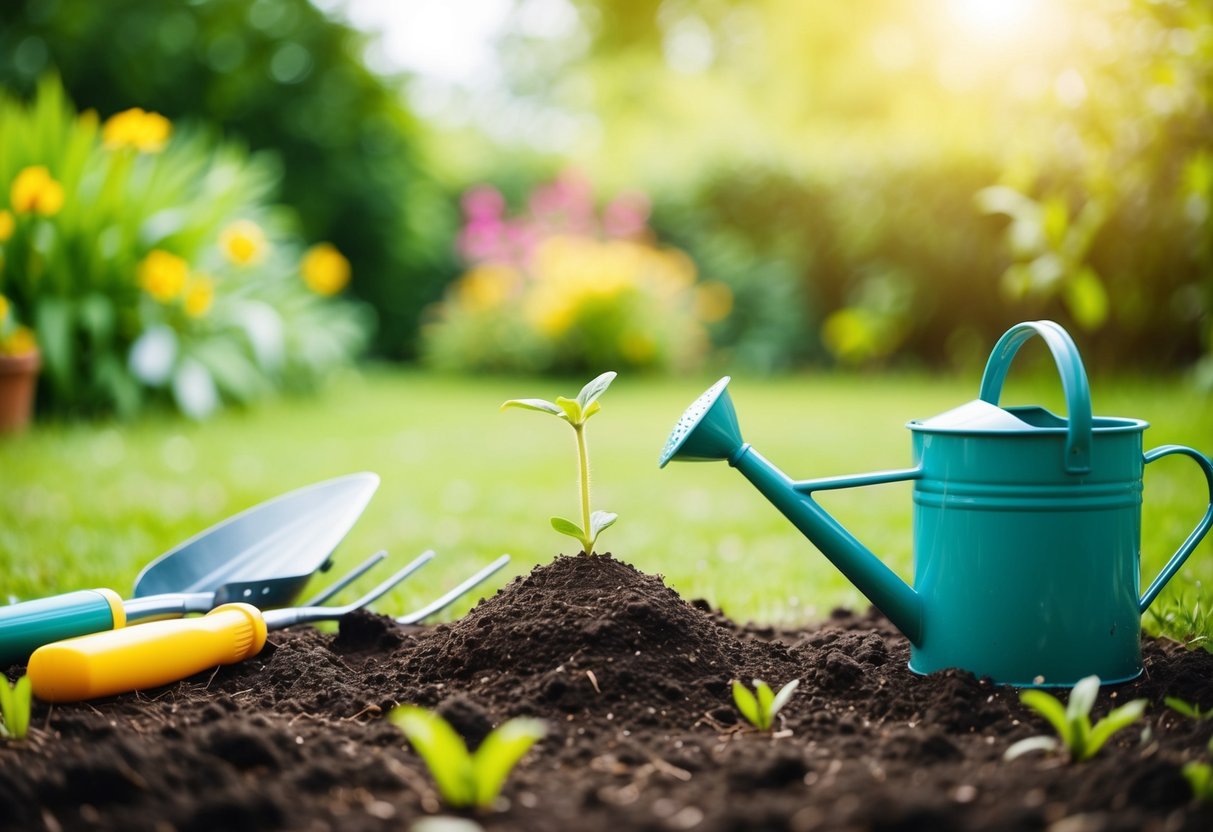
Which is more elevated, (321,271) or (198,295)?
(321,271)

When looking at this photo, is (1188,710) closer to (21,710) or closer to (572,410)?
(572,410)

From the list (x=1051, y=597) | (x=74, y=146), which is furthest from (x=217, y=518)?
(x=74, y=146)

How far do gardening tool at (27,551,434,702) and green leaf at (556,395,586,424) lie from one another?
0.63 metres

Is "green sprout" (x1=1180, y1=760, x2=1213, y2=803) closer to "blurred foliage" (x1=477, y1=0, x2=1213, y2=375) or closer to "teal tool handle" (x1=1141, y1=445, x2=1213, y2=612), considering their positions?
"teal tool handle" (x1=1141, y1=445, x2=1213, y2=612)

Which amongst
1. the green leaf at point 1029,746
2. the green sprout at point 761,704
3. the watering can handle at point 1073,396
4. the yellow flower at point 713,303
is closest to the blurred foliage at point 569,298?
the yellow flower at point 713,303

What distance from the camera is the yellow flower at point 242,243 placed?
18.0 feet

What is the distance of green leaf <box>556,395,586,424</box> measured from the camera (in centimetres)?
164

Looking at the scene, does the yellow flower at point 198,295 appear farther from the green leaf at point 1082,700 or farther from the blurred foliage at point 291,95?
the green leaf at point 1082,700

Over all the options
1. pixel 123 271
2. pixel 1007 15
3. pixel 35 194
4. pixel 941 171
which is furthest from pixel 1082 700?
pixel 941 171

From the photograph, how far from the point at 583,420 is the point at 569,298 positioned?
678 cm

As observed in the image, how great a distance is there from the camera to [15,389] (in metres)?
4.72

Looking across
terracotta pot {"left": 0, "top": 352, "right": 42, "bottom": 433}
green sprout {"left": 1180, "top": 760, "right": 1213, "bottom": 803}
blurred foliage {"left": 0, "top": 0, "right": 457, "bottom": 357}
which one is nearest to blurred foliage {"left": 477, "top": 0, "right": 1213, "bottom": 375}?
green sprout {"left": 1180, "top": 760, "right": 1213, "bottom": 803}

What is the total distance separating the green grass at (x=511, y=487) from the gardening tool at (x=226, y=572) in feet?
1.14

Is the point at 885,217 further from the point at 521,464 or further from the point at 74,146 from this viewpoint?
the point at 74,146
